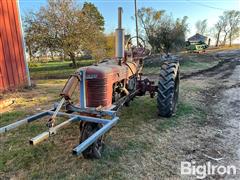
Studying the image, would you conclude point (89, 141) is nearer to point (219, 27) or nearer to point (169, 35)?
point (169, 35)

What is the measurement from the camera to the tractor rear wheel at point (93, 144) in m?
2.40

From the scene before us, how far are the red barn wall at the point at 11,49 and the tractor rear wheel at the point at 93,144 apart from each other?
4507 millimetres

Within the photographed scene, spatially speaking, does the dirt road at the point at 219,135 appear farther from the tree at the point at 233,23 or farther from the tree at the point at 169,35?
the tree at the point at 233,23

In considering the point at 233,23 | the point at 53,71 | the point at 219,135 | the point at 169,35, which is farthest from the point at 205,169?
the point at 233,23

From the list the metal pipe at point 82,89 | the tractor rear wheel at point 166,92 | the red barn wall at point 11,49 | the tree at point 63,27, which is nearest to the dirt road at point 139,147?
the tractor rear wheel at point 166,92

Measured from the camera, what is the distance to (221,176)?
231 cm

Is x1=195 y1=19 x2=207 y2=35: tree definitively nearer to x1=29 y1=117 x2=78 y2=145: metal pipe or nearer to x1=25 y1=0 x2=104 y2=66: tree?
x1=25 y1=0 x2=104 y2=66: tree

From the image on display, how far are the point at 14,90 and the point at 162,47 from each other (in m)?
15.7

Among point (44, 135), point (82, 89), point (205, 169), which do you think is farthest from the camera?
point (82, 89)

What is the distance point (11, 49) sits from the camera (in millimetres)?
6281

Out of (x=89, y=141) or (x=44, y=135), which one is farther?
(x=44, y=135)

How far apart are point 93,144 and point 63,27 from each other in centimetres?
1478

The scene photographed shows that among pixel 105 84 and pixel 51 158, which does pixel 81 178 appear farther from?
pixel 105 84

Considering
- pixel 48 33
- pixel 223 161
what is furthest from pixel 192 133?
pixel 48 33
